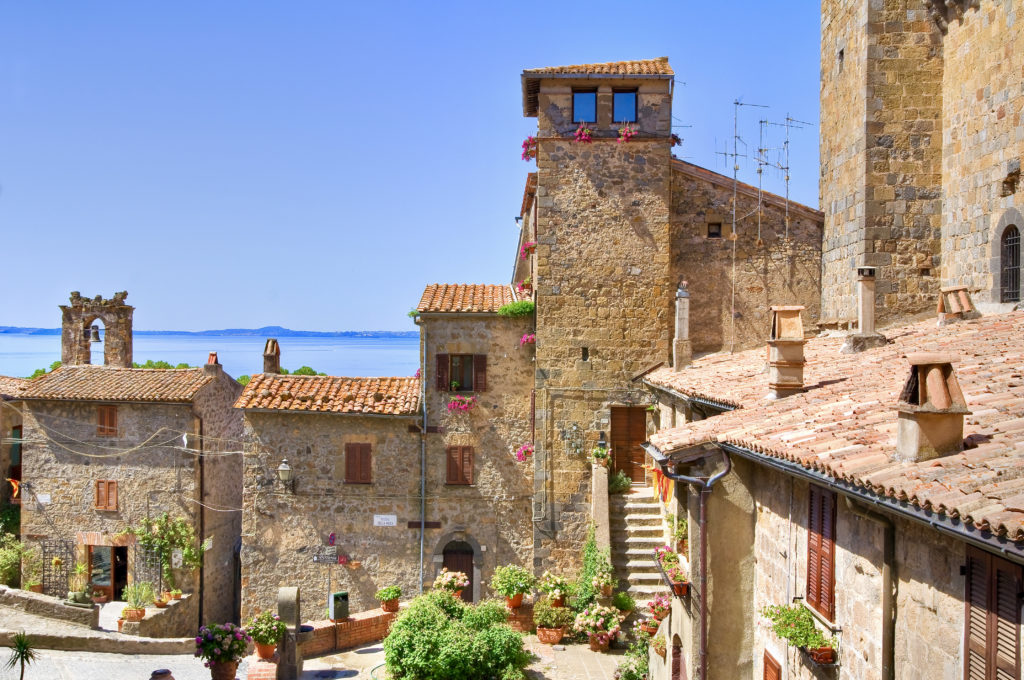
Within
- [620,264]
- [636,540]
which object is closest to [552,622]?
[636,540]

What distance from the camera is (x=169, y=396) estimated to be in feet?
86.5

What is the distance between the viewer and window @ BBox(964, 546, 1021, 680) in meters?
5.18

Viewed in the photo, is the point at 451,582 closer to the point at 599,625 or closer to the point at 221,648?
the point at 599,625

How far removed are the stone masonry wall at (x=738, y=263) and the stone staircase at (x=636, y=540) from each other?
12.9ft

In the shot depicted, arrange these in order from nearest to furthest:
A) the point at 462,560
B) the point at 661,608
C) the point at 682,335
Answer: the point at 661,608 → the point at 682,335 → the point at 462,560

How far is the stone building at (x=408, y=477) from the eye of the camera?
22.2 meters

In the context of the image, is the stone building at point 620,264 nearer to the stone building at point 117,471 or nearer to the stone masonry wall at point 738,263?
the stone masonry wall at point 738,263

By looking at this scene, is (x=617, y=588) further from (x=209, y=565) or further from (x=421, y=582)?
(x=209, y=565)

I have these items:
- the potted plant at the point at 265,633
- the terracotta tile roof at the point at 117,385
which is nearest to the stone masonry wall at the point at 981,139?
the potted plant at the point at 265,633

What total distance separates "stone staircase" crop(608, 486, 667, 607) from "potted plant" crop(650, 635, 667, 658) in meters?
3.19

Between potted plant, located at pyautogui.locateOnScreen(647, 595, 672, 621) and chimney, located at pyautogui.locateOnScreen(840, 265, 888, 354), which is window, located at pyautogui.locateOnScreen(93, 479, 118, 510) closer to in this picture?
potted plant, located at pyautogui.locateOnScreen(647, 595, 672, 621)

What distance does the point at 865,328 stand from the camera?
1373 centimetres

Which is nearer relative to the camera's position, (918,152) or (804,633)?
(804,633)

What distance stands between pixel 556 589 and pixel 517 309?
665cm
